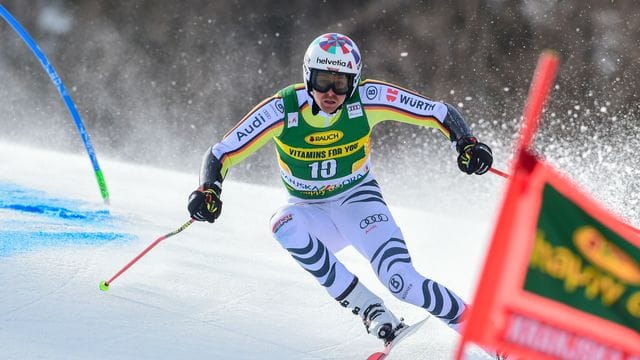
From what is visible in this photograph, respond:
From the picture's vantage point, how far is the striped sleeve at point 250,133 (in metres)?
4.18

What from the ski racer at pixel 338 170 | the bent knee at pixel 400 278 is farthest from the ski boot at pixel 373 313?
the bent knee at pixel 400 278

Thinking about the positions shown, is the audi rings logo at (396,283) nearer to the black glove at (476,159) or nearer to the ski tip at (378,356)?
the ski tip at (378,356)

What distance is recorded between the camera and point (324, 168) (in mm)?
4344

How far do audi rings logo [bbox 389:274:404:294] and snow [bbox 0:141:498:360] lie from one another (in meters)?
0.42

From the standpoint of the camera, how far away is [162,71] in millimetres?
12672

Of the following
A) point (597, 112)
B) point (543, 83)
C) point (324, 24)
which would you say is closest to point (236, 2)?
point (324, 24)

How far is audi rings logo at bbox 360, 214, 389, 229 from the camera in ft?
13.7

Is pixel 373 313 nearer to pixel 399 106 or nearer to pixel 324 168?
pixel 324 168

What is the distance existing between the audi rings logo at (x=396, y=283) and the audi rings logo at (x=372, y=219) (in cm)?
40

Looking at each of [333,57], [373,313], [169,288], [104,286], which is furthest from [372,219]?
[104,286]

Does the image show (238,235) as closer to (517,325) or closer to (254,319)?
(254,319)

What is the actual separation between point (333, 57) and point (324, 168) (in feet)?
2.10

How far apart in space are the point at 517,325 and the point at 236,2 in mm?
10881

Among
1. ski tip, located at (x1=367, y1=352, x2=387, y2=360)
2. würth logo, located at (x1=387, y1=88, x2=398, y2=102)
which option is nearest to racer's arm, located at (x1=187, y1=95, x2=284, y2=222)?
würth logo, located at (x1=387, y1=88, x2=398, y2=102)
